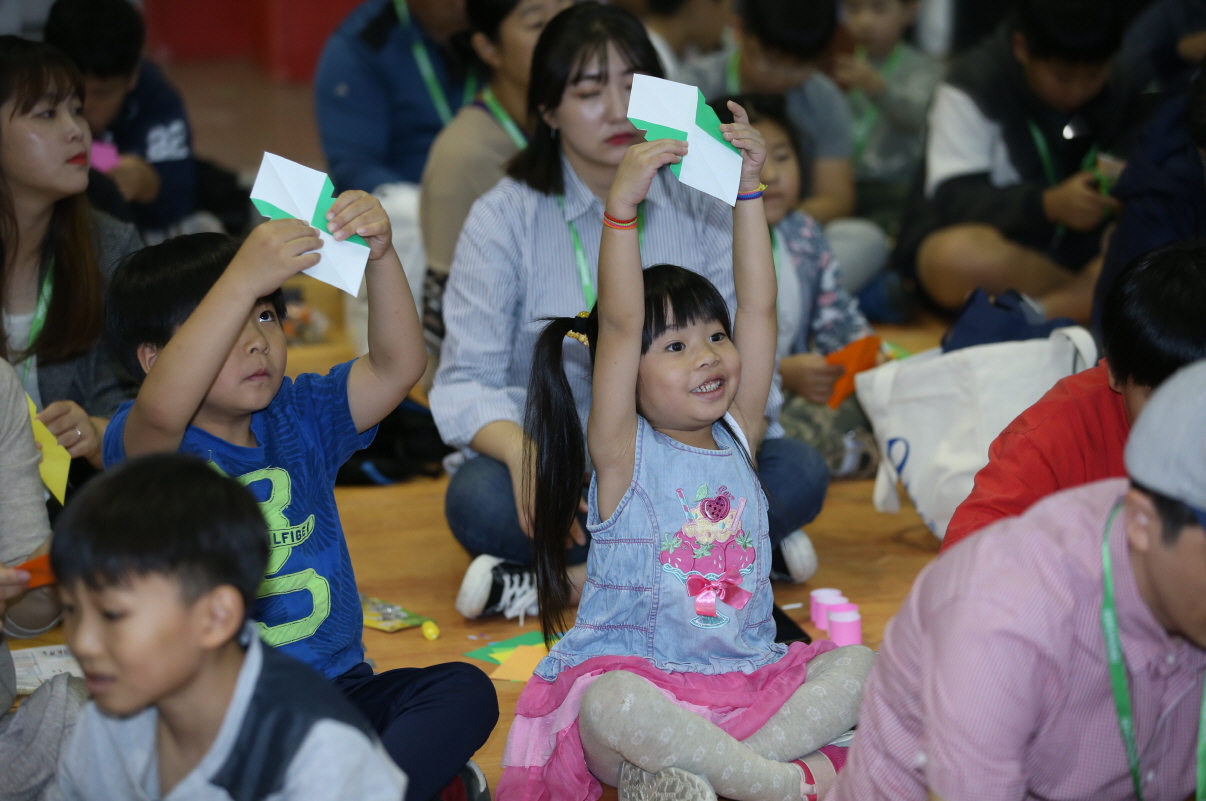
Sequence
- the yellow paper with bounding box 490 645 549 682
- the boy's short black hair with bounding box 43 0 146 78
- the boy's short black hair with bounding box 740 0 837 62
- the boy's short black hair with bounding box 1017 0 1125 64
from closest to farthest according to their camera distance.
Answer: the yellow paper with bounding box 490 645 549 682
the boy's short black hair with bounding box 43 0 146 78
the boy's short black hair with bounding box 1017 0 1125 64
the boy's short black hair with bounding box 740 0 837 62

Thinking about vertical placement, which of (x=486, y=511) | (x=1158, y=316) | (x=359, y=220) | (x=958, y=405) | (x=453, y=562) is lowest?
(x=453, y=562)

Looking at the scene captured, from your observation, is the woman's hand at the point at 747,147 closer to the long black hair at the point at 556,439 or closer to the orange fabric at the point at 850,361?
the long black hair at the point at 556,439

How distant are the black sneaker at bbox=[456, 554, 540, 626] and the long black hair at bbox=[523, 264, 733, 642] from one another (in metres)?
0.40

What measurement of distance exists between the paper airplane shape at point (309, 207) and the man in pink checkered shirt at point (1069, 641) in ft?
2.50

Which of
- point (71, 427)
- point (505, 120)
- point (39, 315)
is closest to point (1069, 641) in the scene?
point (71, 427)

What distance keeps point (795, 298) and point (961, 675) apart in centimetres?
188

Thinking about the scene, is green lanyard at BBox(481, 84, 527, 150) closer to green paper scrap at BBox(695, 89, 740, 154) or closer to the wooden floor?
the wooden floor

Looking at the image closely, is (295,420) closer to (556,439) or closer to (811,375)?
(556,439)

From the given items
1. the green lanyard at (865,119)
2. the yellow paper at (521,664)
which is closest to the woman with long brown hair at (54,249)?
the yellow paper at (521,664)

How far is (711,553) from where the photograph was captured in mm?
1726

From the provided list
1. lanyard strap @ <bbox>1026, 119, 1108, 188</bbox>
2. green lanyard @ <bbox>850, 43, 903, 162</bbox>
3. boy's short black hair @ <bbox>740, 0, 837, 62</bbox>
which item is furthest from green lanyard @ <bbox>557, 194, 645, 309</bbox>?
green lanyard @ <bbox>850, 43, 903, 162</bbox>

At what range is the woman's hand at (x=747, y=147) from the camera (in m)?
1.76

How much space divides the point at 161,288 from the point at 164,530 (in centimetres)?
56

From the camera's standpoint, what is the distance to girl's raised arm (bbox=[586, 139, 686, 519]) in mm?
1652
